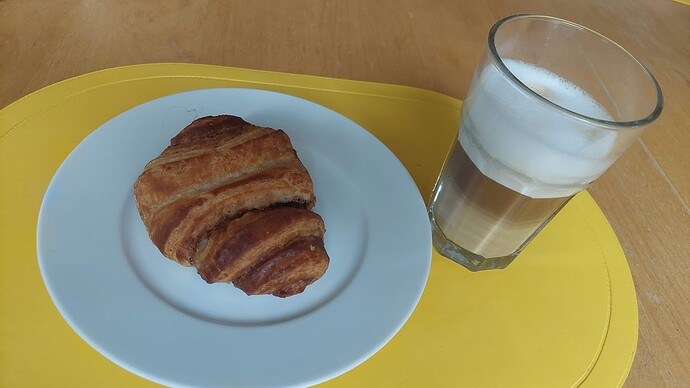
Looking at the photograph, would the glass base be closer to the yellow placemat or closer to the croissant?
the yellow placemat

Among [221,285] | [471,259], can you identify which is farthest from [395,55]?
[221,285]

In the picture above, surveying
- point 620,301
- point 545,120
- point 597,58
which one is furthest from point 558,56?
point 620,301

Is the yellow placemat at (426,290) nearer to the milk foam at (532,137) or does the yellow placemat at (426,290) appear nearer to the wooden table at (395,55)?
the wooden table at (395,55)

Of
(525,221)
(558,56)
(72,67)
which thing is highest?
(558,56)

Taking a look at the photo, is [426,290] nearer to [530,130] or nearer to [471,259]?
[471,259]

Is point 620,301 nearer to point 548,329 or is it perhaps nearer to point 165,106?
point 548,329

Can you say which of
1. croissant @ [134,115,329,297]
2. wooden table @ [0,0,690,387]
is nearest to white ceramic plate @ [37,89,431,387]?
croissant @ [134,115,329,297]
